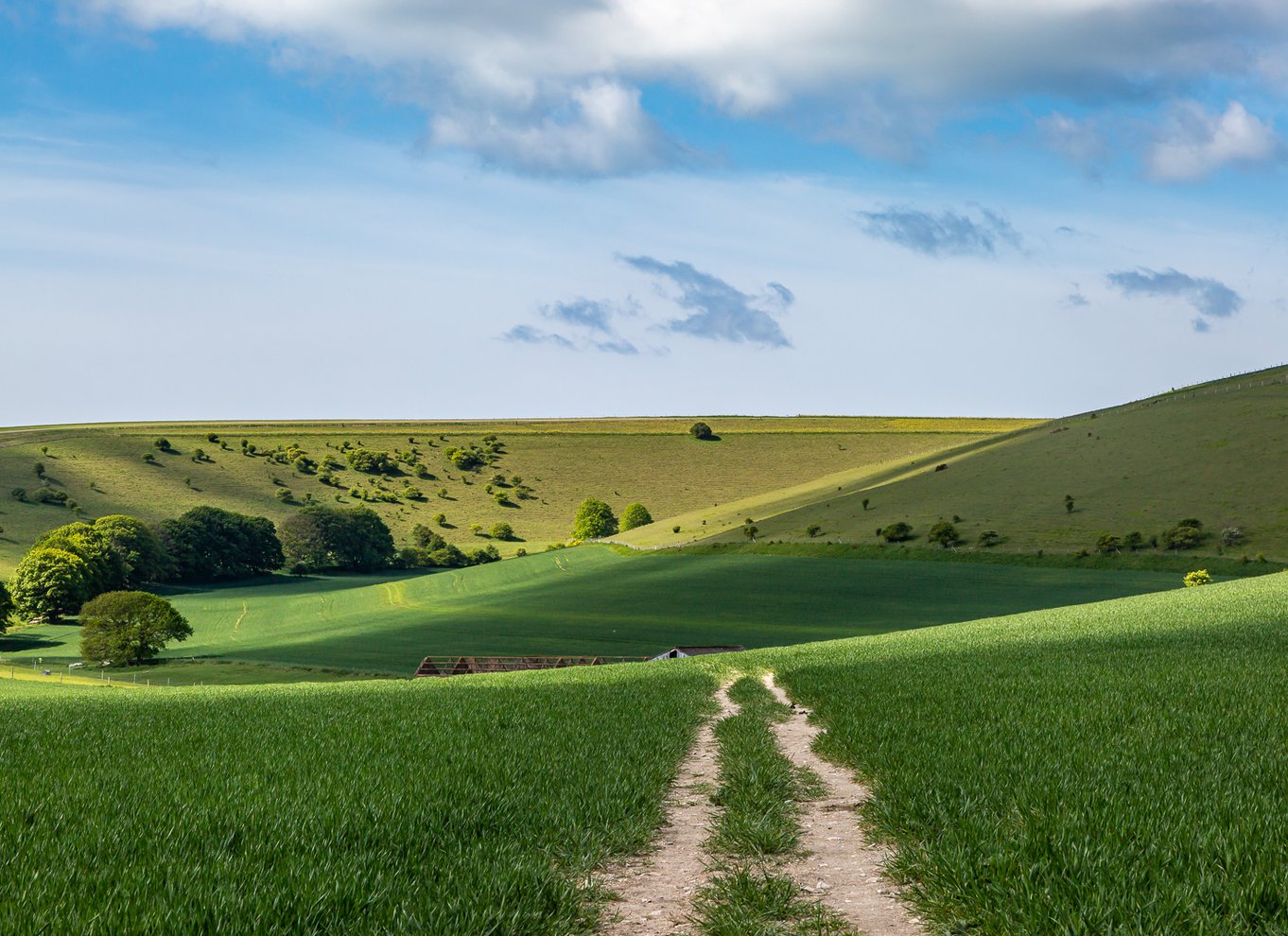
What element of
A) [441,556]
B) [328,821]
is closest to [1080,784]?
[328,821]

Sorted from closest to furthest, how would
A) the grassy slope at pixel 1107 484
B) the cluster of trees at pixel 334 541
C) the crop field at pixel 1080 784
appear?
the crop field at pixel 1080 784 → the grassy slope at pixel 1107 484 → the cluster of trees at pixel 334 541

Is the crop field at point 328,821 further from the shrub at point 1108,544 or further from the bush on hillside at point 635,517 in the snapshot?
the bush on hillside at point 635,517

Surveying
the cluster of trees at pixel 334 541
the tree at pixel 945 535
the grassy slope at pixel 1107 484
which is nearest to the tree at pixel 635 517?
the grassy slope at pixel 1107 484

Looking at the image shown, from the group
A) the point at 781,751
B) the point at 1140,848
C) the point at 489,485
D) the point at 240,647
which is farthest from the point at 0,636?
the point at 1140,848

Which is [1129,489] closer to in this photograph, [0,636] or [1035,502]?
[1035,502]

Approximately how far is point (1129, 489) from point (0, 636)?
11507 centimetres

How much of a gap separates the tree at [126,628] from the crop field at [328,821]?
3090 inches

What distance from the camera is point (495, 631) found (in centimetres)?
9350

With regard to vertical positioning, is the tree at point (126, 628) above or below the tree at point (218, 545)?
below

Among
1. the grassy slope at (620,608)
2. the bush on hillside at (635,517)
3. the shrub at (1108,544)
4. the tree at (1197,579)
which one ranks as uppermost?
the bush on hillside at (635,517)

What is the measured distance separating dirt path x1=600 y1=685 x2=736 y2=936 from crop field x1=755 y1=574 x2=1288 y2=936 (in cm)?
185

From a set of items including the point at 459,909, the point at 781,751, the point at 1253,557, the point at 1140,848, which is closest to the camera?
the point at 459,909

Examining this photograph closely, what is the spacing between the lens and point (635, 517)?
173 meters

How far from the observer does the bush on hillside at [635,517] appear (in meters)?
172
